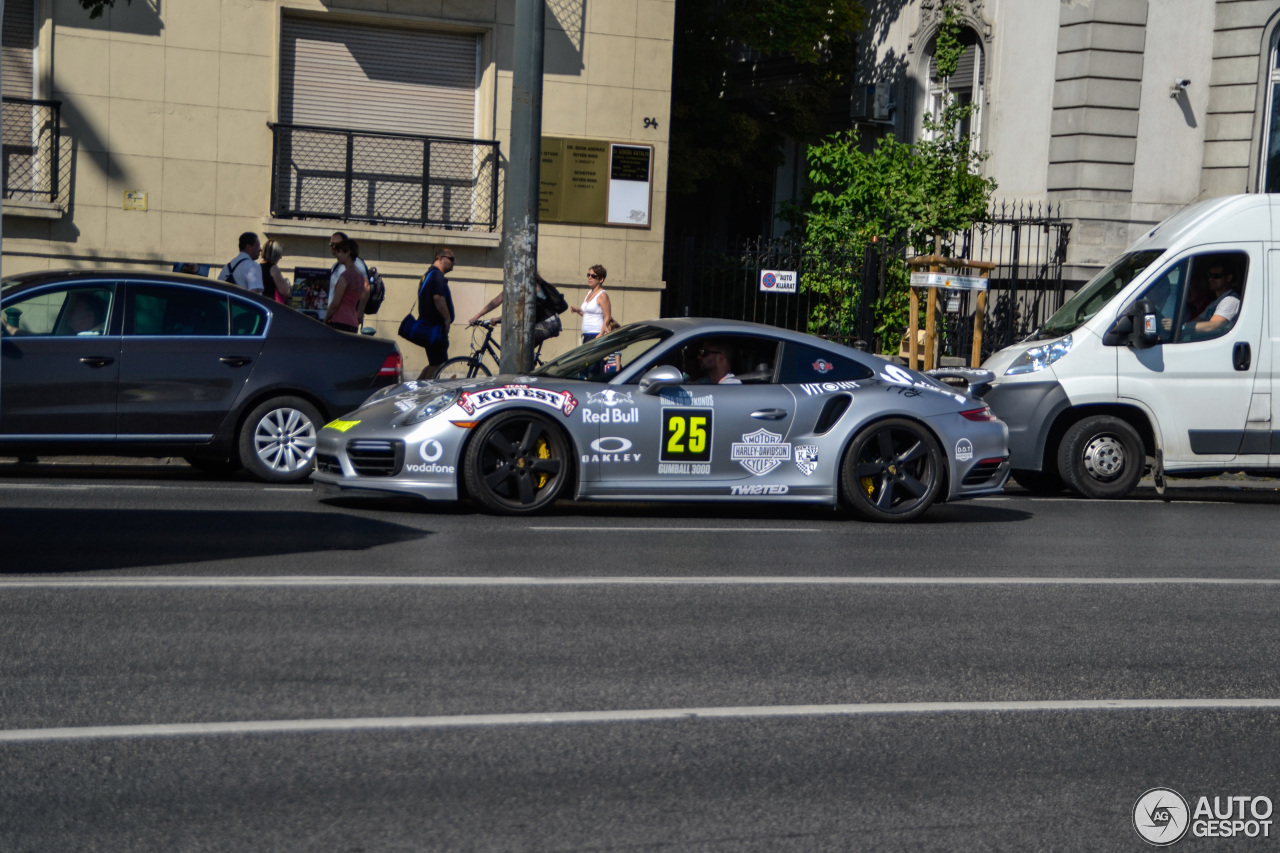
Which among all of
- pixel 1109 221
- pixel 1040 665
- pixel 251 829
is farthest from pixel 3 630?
pixel 1109 221

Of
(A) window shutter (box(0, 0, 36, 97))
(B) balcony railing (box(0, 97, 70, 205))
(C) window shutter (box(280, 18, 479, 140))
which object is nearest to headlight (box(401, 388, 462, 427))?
(B) balcony railing (box(0, 97, 70, 205))

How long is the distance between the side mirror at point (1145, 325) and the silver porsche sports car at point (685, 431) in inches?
95.0

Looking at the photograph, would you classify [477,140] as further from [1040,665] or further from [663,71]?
[1040,665]

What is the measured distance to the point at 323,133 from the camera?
17797mm

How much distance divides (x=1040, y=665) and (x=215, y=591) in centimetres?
359

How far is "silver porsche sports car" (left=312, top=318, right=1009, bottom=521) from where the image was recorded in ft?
30.7

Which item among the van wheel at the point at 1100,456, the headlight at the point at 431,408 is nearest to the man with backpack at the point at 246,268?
the headlight at the point at 431,408

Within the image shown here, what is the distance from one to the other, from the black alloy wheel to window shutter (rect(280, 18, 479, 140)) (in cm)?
966

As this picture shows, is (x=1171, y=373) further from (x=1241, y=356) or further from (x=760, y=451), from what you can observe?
(x=760, y=451)

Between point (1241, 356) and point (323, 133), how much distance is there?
423 inches

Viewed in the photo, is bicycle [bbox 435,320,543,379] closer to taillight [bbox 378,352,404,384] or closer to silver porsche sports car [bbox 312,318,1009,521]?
taillight [bbox 378,352,404,384]

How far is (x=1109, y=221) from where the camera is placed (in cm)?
2111

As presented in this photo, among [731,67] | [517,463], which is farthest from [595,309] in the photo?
[731,67]

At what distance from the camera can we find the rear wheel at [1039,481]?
12.8 m
